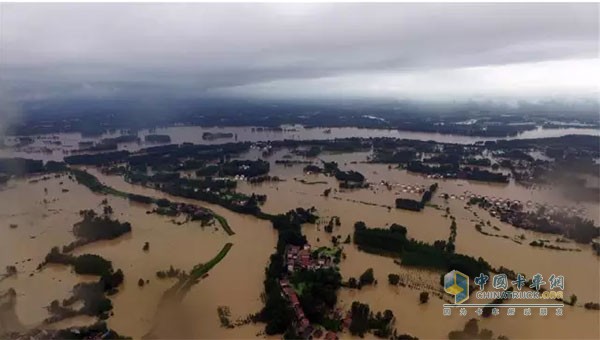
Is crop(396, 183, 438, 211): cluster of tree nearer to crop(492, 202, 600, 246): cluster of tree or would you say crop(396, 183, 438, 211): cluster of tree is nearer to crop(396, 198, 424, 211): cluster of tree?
crop(396, 198, 424, 211): cluster of tree

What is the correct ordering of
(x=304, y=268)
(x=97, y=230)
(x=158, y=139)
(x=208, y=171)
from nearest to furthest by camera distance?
(x=304, y=268) < (x=97, y=230) < (x=208, y=171) < (x=158, y=139)

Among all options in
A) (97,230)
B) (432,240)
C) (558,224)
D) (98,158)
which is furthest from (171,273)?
(98,158)

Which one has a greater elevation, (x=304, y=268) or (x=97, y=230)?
(x=97, y=230)

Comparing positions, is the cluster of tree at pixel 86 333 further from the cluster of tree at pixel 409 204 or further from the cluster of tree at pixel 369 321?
the cluster of tree at pixel 409 204

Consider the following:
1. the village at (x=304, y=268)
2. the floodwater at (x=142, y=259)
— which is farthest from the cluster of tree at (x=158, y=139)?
the village at (x=304, y=268)

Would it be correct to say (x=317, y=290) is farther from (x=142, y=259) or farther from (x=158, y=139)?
(x=158, y=139)

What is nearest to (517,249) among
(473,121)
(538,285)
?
(538,285)
